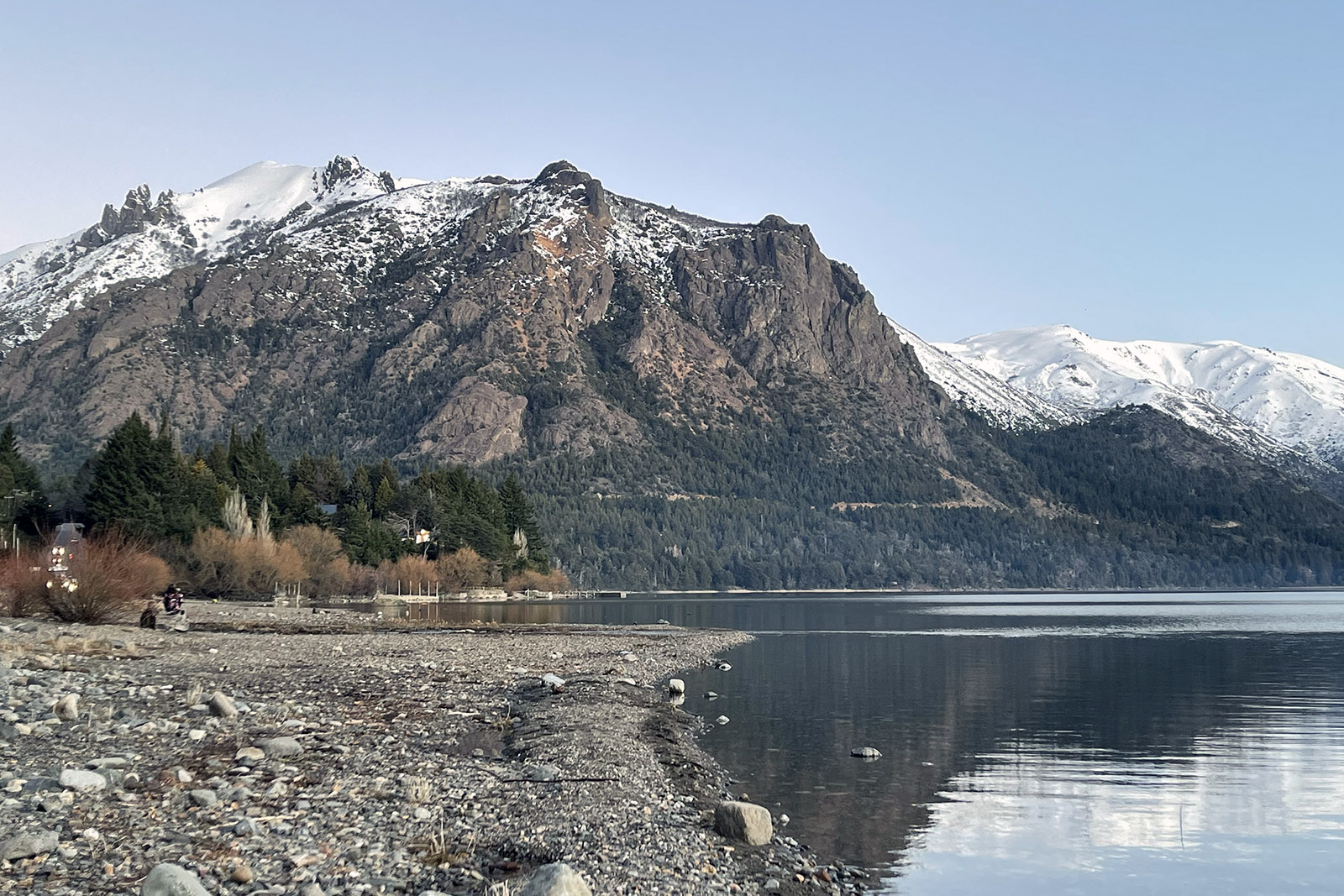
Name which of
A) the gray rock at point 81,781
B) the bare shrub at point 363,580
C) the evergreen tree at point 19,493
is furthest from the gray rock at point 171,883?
the bare shrub at point 363,580

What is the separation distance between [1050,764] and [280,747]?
70.1 feet

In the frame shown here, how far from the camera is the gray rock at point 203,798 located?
1919cm

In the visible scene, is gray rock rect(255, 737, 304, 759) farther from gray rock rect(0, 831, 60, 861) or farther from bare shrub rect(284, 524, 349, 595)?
bare shrub rect(284, 524, 349, 595)

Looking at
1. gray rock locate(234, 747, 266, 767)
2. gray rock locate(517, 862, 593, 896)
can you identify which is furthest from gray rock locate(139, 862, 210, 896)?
gray rock locate(234, 747, 266, 767)

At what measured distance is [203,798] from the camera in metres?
19.2

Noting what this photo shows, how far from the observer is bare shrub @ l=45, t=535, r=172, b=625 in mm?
56156

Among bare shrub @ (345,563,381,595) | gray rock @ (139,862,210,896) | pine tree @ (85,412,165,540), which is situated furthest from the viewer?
bare shrub @ (345,563,381,595)

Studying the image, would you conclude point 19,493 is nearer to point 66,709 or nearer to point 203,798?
point 66,709

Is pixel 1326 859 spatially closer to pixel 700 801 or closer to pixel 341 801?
Result: pixel 700 801

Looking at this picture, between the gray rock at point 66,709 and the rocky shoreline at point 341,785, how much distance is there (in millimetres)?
56

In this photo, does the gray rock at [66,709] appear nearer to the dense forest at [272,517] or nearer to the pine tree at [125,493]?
the dense forest at [272,517]

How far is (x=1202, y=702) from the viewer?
51.6 meters

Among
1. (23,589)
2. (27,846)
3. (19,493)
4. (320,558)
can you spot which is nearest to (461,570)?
(320,558)

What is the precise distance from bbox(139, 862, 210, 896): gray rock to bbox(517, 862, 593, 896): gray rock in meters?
3.84
